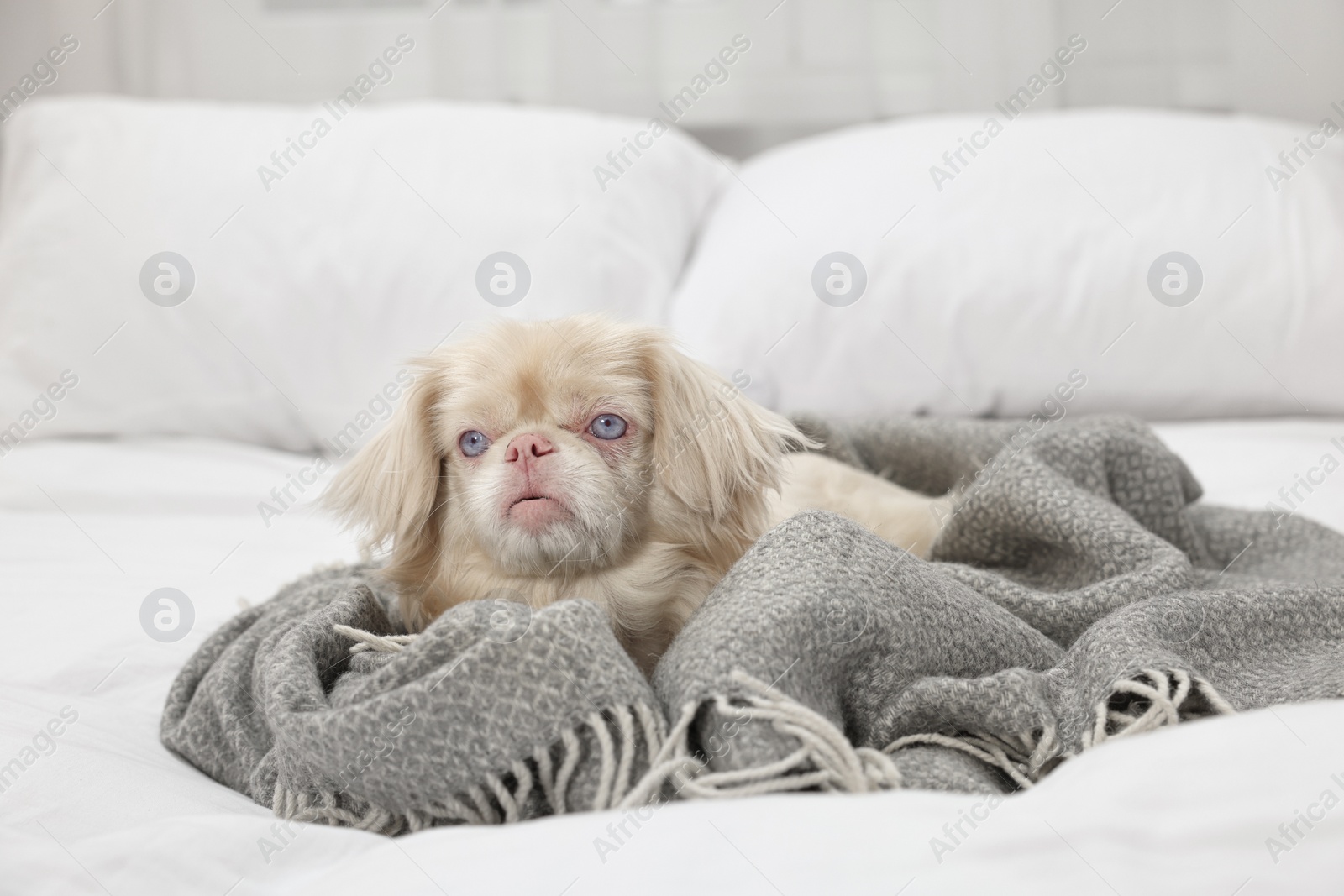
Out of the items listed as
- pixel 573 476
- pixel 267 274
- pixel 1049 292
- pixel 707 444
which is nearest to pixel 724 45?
pixel 1049 292

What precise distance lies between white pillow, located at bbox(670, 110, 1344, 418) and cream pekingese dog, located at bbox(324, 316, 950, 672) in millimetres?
893

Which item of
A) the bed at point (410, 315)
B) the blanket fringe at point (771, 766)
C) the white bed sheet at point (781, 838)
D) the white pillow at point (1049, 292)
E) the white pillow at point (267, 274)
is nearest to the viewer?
the white bed sheet at point (781, 838)

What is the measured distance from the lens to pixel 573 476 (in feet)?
3.39

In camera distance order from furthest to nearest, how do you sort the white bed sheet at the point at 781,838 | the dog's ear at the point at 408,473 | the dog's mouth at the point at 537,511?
the dog's ear at the point at 408,473 → the dog's mouth at the point at 537,511 → the white bed sheet at the point at 781,838

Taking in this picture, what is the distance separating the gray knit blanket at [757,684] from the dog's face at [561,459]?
0.12 m

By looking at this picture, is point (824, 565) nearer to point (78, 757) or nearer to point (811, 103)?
point (78, 757)

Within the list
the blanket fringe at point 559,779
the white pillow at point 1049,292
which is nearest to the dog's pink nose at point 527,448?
the blanket fringe at point 559,779

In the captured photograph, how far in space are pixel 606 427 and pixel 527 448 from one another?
0.11 meters

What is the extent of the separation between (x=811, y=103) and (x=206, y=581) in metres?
2.08

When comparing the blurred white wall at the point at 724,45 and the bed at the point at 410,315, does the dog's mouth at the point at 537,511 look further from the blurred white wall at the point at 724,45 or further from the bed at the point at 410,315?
the blurred white wall at the point at 724,45

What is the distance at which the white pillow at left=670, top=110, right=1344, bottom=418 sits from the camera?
6.67 ft

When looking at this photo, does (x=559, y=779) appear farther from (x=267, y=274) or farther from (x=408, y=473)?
(x=267, y=274)

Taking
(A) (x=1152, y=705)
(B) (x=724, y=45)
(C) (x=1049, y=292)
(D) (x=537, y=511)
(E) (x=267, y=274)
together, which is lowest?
(A) (x=1152, y=705)

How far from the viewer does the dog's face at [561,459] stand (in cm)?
105
